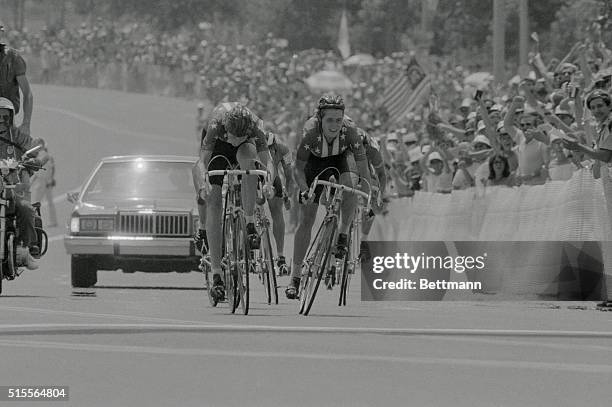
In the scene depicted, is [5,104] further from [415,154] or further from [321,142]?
[415,154]

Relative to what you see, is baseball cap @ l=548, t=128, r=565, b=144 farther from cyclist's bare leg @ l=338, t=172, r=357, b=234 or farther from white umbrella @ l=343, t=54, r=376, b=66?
white umbrella @ l=343, t=54, r=376, b=66

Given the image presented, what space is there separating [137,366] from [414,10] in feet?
272

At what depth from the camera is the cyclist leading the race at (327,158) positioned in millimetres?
15156

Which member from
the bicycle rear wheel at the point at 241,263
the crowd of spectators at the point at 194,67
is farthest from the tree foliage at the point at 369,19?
the bicycle rear wheel at the point at 241,263

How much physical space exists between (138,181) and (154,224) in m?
1.36

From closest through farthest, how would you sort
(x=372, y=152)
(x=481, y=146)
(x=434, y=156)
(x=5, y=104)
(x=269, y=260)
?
(x=269, y=260)
(x=372, y=152)
(x=5, y=104)
(x=481, y=146)
(x=434, y=156)

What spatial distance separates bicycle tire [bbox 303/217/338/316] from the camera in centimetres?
1473

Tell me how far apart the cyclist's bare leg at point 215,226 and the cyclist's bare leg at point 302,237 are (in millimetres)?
713

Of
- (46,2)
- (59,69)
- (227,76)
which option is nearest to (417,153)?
(227,76)

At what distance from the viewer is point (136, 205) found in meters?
20.5

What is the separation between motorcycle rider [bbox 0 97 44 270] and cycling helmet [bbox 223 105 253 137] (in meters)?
2.90

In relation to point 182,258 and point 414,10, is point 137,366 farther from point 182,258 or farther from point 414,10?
point 414,10

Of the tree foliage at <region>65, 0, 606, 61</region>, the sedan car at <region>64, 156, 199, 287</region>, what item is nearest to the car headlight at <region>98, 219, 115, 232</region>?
the sedan car at <region>64, 156, 199, 287</region>

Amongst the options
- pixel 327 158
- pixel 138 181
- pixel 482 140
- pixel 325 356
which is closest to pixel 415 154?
pixel 482 140
